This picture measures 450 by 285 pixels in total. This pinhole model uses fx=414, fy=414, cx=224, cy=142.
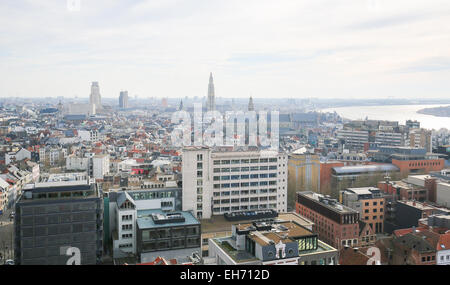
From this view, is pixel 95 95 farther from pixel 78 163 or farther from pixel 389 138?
pixel 389 138

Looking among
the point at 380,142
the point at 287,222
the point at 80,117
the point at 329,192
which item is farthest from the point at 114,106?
the point at 287,222

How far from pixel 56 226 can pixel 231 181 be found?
2971 millimetres

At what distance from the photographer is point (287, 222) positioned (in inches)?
200

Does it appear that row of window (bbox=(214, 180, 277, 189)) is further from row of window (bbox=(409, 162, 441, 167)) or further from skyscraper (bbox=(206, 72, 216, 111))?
skyscraper (bbox=(206, 72, 216, 111))

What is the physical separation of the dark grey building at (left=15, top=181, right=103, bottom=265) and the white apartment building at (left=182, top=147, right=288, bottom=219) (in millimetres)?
1900

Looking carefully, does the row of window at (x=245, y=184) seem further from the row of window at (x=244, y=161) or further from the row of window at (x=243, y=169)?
the row of window at (x=244, y=161)

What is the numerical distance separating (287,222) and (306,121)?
18943mm

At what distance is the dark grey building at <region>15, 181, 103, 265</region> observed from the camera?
173 inches

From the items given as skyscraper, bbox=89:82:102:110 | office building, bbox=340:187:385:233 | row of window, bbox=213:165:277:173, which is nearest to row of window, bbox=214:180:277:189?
row of window, bbox=213:165:277:173

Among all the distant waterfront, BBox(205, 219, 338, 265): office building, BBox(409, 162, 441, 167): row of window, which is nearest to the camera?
BBox(205, 219, 338, 265): office building

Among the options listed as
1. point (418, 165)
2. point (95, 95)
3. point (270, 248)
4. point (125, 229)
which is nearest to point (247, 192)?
point (125, 229)

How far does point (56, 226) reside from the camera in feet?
14.8
